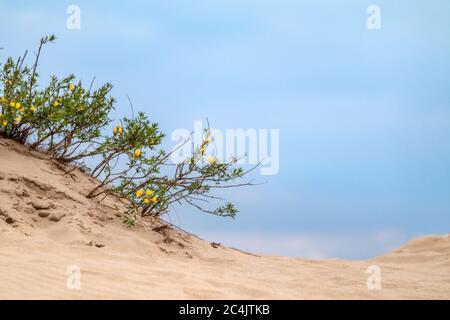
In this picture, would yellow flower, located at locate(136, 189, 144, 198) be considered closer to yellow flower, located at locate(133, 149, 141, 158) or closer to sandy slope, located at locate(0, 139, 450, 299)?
sandy slope, located at locate(0, 139, 450, 299)

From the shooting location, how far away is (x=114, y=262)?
Result: 564cm

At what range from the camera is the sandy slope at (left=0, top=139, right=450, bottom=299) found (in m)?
4.52

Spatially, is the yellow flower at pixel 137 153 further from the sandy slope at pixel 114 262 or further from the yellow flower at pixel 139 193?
the sandy slope at pixel 114 262

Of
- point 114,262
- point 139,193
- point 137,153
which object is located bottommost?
point 114,262

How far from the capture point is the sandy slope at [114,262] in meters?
4.52

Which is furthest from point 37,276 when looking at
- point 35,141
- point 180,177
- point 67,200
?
point 35,141

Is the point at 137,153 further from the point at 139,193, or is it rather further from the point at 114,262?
the point at 114,262

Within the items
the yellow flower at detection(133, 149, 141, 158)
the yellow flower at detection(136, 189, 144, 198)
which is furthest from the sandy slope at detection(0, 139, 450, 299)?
the yellow flower at detection(133, 149, 141, 158)

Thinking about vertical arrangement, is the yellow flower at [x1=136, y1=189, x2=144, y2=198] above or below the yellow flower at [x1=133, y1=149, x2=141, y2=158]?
below

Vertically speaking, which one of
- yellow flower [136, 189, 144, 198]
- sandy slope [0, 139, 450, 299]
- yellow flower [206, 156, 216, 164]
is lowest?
sandy slope [0, 139, 450, 299]

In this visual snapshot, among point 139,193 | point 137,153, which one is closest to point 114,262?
point 139,193

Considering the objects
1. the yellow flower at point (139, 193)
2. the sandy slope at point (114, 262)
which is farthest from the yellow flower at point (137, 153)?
the sandy slope at point (114, 262)

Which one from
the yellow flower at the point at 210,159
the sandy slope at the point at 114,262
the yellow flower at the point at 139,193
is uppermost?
the yellow flower at the point at 210,159
